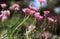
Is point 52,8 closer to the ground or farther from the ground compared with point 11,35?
closer to the ground

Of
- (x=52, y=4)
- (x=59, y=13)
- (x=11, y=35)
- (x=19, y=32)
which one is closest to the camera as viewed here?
(x=11, y=35)

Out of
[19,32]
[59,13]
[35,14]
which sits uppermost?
[35,14]

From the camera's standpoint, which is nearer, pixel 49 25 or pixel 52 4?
pixel 49 25

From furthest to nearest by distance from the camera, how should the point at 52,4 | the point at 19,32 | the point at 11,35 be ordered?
the point at 52,4
the point at 19,32
the point at 11,35

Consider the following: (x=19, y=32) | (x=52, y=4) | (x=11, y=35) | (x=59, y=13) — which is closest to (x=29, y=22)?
(x=19, y=32)

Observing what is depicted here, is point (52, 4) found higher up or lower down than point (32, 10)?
lower down

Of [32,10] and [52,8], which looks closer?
[32,10]

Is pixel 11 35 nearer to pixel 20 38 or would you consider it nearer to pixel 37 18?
pixel 20 38

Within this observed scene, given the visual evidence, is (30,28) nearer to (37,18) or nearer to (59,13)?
(37,18)

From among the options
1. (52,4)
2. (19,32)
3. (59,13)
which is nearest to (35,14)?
(19,32)
